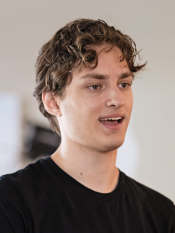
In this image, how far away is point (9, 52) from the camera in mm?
2174

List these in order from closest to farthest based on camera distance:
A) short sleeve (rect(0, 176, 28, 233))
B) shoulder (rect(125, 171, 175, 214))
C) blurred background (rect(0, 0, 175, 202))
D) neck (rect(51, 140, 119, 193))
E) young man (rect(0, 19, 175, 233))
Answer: short sleeve (rect(0, 176, 28, 233))
young man (rect(0, 19, 175, 233))
neck (rect(51, 140, 119, 193))
shoulder (rect(125, 171, 175, 214))
blurred background (rect(0, 0, 175, 202))

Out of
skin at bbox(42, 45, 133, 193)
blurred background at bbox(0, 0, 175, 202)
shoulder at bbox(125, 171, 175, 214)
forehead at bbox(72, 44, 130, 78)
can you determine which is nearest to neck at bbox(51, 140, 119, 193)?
skin at bbox(42, 45, 133, 193)

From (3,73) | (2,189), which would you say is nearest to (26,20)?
(3,73)

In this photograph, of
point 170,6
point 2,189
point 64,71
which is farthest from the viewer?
point 170,6

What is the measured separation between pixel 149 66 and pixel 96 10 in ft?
2.01

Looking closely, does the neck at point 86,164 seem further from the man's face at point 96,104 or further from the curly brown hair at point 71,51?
the curly brown hair at point 71,51

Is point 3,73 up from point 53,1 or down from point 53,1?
down

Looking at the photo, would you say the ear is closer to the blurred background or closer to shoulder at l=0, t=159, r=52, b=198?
shoulder at l=0, t=159, r=52, b=198

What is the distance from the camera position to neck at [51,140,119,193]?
1.05 metres

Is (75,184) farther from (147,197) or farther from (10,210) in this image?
(147,197)

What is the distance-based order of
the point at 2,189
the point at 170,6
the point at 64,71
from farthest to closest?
the point at 170,6 → the point at 64,71 → the point at 2,189

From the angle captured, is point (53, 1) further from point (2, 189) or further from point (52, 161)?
point (2, 189)

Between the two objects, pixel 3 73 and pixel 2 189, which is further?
pixel 3 73

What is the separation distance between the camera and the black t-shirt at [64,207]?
89 centimetres
